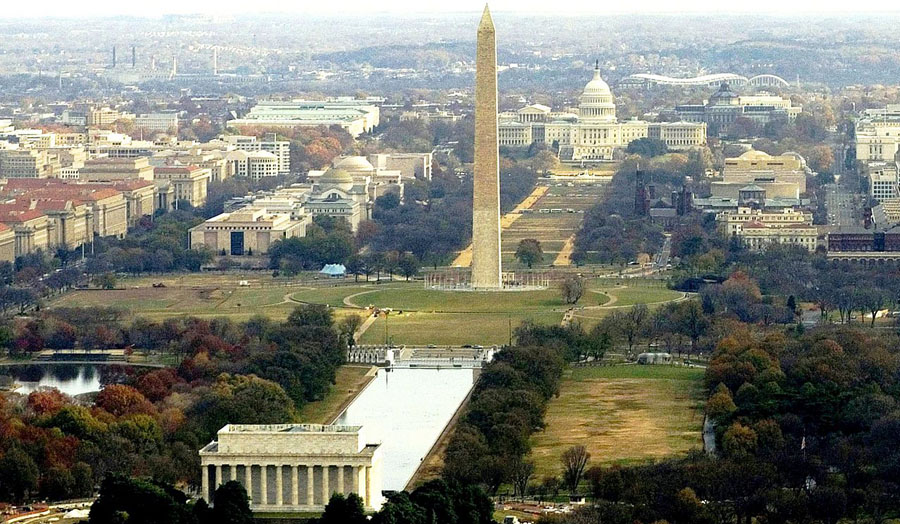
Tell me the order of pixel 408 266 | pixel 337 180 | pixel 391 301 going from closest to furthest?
pixel 391 301 → pixel 408 266 → pixel 337 180

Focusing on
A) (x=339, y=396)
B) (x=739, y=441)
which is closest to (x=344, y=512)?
(x=739, y=441)

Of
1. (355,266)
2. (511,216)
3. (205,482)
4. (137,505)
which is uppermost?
(137,505)

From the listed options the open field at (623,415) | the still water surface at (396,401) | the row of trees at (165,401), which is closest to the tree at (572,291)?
the row of trees at (165,401)

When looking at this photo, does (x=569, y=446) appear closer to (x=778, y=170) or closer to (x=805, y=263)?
(x=805, y=263)

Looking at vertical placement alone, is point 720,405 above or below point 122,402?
below

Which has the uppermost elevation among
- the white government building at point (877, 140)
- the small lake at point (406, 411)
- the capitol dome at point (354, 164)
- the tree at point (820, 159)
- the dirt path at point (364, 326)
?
the small lake at point (406, 411)

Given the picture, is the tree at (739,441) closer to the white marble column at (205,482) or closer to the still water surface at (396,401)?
the still water surface at (396,401)

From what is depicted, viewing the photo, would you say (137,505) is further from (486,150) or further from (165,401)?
(486,150)
